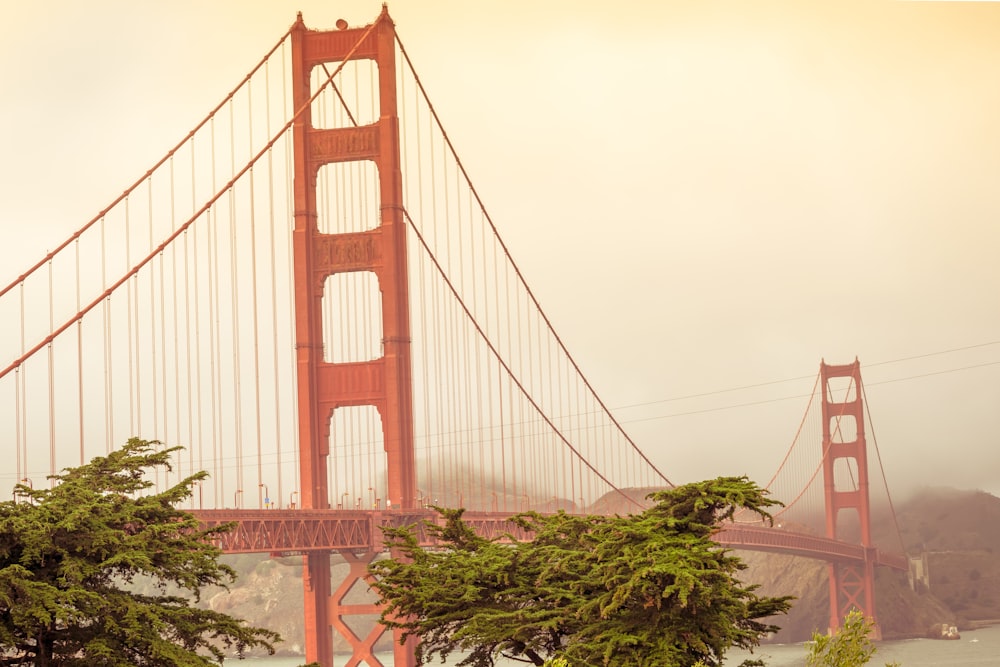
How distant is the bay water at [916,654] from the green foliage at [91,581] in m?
48.3

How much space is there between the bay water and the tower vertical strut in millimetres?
29376

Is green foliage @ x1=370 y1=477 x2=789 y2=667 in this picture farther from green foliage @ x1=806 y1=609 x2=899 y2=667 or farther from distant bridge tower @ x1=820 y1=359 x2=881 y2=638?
distant bridge tower @ x1=820 y1=359 x2=881 y2=638

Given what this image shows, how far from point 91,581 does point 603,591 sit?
659 centimetres

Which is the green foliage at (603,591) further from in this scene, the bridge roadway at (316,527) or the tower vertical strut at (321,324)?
the tower vertical strut at (321,324)

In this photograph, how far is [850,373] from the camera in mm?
97375

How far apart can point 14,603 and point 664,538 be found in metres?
7.92

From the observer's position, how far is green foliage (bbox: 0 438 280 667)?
17.5m

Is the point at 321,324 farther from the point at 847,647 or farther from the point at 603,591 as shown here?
the point at 847,647

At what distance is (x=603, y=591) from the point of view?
2144cm

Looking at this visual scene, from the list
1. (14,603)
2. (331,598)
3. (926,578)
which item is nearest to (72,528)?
(14,603)

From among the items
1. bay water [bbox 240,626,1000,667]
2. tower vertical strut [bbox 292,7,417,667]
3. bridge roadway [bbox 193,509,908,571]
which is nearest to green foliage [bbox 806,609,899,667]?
bridge roadway [bbox 193,509,908,571]

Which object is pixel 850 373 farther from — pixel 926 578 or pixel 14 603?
pixel 14 603

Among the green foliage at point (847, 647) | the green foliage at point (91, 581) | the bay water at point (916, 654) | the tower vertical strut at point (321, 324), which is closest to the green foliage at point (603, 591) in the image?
the green foliage at point (847, 647)

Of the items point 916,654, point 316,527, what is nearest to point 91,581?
point 316,527
